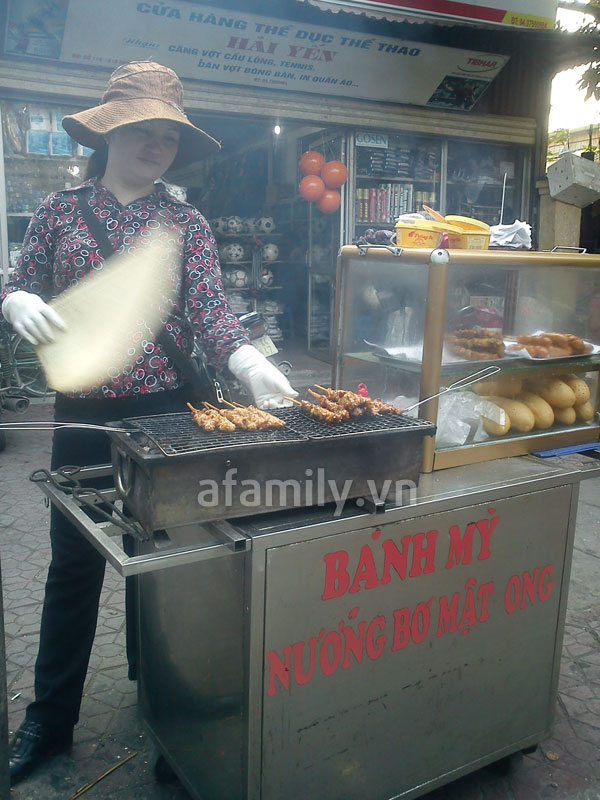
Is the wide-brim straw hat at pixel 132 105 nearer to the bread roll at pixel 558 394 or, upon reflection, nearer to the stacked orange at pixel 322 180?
the bread roll at pixel 558 394

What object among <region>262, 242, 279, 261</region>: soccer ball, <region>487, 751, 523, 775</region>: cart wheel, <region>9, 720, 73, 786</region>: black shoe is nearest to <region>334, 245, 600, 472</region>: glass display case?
<region>487, 751, 523, 775</region>: cart wheel

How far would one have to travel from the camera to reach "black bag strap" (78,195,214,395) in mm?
2141

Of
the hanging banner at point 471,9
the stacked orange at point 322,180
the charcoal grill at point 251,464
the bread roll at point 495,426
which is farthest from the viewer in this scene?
the stacked orange at point 322,180

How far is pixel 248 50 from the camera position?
6738 mm

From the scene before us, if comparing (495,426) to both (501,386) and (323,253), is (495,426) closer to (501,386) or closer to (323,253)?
(501,386)

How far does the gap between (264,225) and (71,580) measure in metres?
7.14

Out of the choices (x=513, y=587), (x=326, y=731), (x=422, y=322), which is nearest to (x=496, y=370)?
(x=422, y=322)

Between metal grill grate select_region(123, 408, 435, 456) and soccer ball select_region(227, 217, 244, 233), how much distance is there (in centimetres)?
692

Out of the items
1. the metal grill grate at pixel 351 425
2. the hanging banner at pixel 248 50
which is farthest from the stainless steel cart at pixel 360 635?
the hanging banner at pixel 248 50

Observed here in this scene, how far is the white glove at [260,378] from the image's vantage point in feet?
6.89

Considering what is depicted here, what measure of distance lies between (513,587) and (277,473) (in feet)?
3.08

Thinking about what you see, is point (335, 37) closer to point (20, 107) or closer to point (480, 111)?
point (480, 111)

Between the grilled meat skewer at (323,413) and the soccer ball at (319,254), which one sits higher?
the soccer ball at (319,254)

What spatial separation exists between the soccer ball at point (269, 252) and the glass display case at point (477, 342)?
20.6ft
